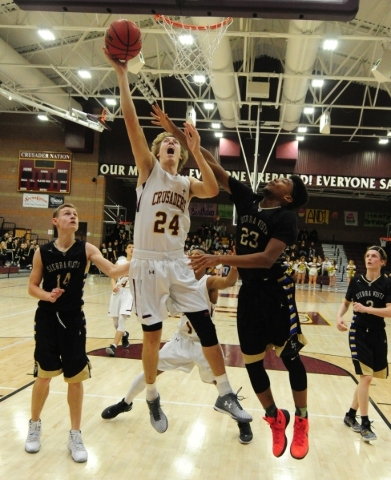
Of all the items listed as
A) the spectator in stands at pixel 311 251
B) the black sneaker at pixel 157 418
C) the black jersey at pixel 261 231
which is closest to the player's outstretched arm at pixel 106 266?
the black jersey at pixel 261 231

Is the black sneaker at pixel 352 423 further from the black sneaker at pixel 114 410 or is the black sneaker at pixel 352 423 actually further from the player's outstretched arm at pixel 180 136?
the player's outstretched arm at pixel 180 136

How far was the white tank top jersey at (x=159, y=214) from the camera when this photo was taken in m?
3.73

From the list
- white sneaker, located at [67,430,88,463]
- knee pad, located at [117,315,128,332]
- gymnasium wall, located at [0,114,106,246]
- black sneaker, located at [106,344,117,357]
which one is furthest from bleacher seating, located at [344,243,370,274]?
white sneaker, located at [67,430,88,463]

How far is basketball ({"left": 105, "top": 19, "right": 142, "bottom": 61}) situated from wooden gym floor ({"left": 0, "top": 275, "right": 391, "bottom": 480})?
2.99 meters

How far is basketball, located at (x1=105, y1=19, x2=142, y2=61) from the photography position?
3459mm

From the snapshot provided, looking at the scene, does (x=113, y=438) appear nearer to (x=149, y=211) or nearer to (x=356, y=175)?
(x=149, y=211)

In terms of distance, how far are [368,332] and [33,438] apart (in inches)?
120

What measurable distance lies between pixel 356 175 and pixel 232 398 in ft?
73.1

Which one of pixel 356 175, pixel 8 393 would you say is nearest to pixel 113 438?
pixel 8 393

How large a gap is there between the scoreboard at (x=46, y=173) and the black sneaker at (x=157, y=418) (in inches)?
884

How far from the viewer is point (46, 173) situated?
83.1 feet

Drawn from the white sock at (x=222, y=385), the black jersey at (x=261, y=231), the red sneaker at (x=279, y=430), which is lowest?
the red sneaker at (x=279, y=430)

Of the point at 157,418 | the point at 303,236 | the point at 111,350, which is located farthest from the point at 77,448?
the point at 303,236

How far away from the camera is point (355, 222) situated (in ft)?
103
